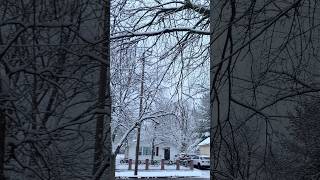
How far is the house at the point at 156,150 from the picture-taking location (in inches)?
1471

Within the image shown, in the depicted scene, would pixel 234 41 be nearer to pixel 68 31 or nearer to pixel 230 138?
pixel 230 138

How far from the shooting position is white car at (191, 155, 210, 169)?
31094 millimetres

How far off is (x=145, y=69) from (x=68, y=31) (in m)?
4.52

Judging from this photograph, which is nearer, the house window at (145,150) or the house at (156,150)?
the house at (156,150)

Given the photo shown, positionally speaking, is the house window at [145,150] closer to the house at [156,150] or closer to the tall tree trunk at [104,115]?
the house at [156,150]

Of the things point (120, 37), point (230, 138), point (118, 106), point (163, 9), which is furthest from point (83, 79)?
point (118, 106)

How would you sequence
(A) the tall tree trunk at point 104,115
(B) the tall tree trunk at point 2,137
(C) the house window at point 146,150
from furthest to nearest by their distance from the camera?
(C) the house window at point 146,150 < (A) the tall tree trunk at point 104,115 < (B) the tall tree trunk at point 2,137

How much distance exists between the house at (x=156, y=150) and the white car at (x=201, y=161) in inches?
197

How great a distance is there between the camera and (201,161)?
31156 millimetres

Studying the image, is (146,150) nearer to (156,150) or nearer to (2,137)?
(156,150)

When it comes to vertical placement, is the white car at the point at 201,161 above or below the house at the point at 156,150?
below

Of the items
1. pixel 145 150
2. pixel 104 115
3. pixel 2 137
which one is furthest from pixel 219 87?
pixel 145 150

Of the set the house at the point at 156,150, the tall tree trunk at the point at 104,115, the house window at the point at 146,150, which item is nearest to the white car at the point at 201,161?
the house at the point at 156,150

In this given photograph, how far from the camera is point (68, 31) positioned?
4.87 m
